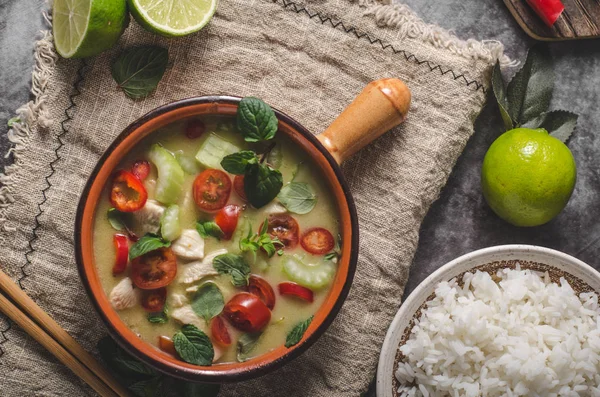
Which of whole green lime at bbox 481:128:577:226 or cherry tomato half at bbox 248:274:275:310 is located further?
whole green lime at bbox 481:128:577:226

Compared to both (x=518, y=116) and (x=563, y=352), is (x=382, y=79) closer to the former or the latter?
(x=518, y=116)

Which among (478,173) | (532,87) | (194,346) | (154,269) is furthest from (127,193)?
(532,87)

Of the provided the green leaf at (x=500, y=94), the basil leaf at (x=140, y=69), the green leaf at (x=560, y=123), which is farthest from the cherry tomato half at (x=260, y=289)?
the green leaf at (x=560, y=123)

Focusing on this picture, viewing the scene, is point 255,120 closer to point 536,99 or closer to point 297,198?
point 297,198

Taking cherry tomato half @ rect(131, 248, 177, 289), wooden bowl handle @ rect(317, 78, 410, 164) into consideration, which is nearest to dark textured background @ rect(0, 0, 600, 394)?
wooden bowl handle @ rect(317, 78, 410, 164)

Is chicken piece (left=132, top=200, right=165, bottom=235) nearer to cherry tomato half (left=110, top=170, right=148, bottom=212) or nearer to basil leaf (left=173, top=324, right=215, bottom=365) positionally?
cherry tomato half (left=110, top=170, right=148, bottom=212)

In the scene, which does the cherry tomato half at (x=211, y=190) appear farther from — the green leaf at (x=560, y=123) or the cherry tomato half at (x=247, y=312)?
the green leaf at (x=560, y=123)
